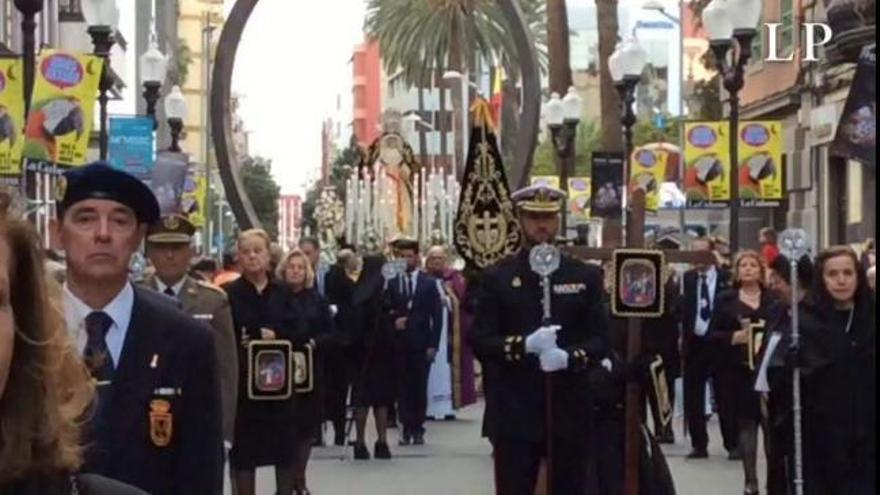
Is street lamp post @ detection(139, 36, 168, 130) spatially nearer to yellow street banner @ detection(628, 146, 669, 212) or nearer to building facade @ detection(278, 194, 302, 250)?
yellow street banner @ detection(628, 146, 669, 212)

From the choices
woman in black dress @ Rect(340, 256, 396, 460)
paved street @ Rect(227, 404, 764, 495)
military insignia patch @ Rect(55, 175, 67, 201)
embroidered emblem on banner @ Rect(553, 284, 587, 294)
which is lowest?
paved street @ Rect(227, 404, 764, 495)

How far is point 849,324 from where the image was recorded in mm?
10359

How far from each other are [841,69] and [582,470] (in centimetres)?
2807

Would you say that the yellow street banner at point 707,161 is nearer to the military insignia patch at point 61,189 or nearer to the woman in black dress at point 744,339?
the woman in black dress at point 744,339

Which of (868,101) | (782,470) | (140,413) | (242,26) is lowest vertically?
(782,470)

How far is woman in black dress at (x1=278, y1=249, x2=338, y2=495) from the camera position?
43.3ft

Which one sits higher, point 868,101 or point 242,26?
point 242,26

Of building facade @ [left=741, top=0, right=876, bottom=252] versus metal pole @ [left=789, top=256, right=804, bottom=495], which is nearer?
metal pole @ [left=789, top=256, right=804, bottom=495]

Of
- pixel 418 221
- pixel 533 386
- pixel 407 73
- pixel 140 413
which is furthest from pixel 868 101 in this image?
pixel 407 73

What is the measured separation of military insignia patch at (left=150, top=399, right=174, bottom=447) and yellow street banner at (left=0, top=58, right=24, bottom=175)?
35.9 feet

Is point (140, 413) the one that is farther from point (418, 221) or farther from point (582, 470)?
point (418, 221)

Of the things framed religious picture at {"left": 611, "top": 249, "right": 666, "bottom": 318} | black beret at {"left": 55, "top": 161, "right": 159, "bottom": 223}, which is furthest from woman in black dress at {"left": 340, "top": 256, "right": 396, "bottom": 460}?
black beret at {"left": 55, "top": 161, "right": 159, "bottom": 223}

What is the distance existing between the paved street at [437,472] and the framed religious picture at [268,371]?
11.3 feet

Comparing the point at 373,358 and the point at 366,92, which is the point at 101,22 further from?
the point at 366,92
